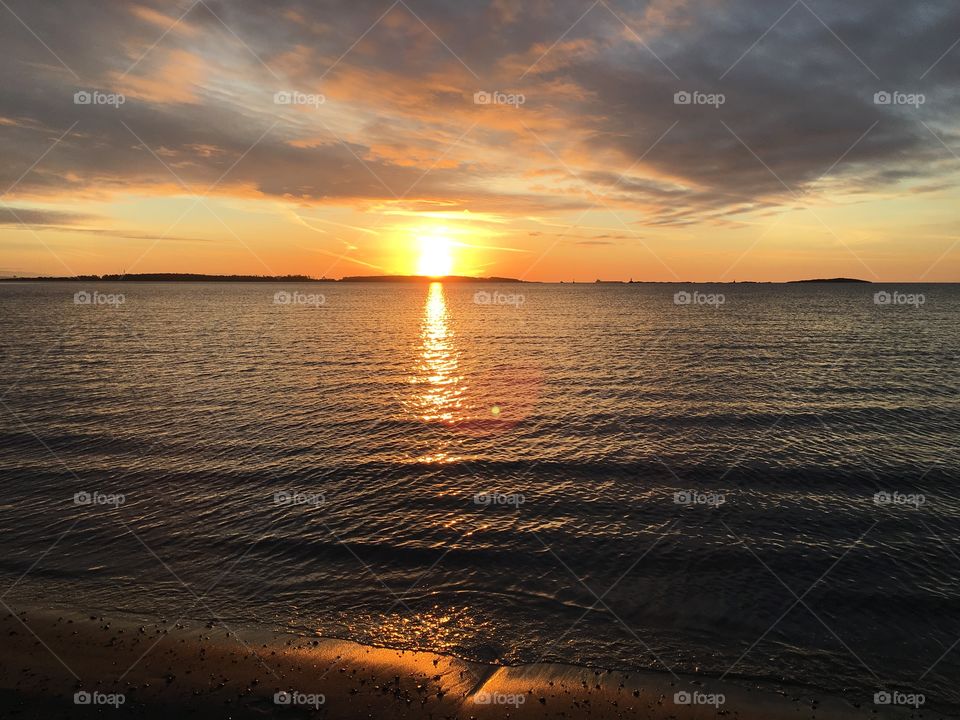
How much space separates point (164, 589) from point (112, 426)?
21.4 m

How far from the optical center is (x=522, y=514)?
74.2ft

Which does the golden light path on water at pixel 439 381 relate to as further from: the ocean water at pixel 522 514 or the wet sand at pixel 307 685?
the wet sand at pixel 307 685

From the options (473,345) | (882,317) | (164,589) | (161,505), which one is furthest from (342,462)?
(882,317)

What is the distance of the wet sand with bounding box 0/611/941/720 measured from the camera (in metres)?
12.0

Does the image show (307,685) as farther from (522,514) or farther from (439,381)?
(439,381)

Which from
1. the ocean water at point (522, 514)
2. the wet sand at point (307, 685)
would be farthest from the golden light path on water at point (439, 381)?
the wet sand at point (307, 685)

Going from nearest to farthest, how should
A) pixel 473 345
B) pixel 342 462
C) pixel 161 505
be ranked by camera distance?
1. pixel 161 505
2. pixel 342 462
3. pixel 473 345

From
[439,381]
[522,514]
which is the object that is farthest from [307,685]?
[439,381]

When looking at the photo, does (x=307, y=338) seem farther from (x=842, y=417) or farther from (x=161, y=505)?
(x=842, y=417)

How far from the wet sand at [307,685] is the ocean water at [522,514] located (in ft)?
2.58

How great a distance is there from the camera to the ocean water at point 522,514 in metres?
15.4

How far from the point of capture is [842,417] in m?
36.5

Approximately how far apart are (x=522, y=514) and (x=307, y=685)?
11643 mm

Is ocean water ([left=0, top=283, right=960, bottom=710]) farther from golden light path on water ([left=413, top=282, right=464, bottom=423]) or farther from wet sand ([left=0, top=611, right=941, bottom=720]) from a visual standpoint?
wet sand ([left=0, top=611, right=941, bottom=720])
